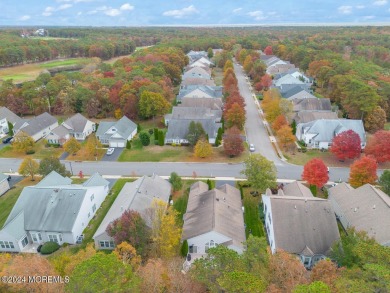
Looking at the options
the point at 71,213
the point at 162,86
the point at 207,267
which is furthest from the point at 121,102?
the point at 207,267

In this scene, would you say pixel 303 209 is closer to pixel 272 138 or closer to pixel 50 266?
pixel 50 266

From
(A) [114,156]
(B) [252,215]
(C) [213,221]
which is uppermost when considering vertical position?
(C) [213,221]

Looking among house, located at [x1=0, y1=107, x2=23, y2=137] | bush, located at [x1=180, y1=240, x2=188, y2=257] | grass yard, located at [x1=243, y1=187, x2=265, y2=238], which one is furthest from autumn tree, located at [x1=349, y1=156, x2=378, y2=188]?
house, located at [x1=0, y1=107, x2=23, y2=137]

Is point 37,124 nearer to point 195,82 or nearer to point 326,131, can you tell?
point 195,82

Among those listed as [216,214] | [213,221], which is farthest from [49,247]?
[216,214]

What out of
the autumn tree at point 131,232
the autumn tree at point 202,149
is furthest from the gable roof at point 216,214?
the autumn tree at point 202,149

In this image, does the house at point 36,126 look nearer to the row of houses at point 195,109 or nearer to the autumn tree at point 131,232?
the row of houses at point 195,109

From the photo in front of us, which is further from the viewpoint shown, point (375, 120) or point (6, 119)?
point (6, 119)
